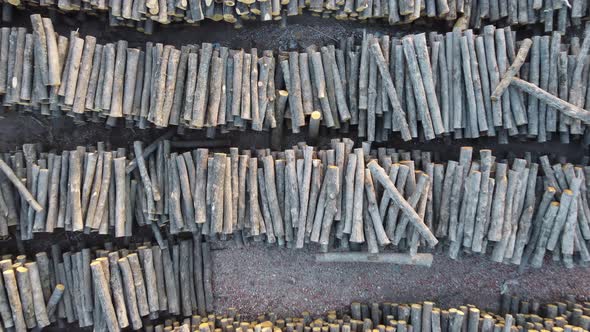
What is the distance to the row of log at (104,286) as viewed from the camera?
6.19m

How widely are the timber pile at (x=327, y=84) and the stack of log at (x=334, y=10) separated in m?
0.35

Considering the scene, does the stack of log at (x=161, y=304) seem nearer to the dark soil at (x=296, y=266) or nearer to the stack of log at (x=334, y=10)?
the dark soil at (x=296, y=266)

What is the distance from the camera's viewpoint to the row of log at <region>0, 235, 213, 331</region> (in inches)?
244

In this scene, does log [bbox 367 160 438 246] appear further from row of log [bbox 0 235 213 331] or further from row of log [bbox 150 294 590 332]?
row of log [bbox 0 235 213 331]

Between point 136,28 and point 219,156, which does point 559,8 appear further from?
point 136,28

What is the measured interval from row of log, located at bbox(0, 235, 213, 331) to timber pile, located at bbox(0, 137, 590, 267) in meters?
0.43

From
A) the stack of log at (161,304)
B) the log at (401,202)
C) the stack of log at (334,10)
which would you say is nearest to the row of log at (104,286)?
the stack of log at (161,304)

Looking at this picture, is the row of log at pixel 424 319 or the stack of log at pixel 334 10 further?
the row of log at pixel 424 319

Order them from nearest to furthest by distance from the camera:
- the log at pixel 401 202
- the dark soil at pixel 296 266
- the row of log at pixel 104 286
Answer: the log at pixel 401 202 < the row of log at pixel 104 286 < the dark soil at pixel 296 266

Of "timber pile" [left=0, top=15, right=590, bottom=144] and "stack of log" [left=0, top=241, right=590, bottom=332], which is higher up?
"timber pile" [left=0, top=15, right=590, bottom=144]

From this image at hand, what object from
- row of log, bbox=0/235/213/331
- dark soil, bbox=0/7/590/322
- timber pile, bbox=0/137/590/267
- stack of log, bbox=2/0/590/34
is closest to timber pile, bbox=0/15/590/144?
stack of log, bbox=2/0/590/34

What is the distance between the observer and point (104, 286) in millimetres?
6129

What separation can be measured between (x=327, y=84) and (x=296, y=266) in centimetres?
268

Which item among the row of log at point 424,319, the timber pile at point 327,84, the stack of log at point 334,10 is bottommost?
the row of log at point 424,319
